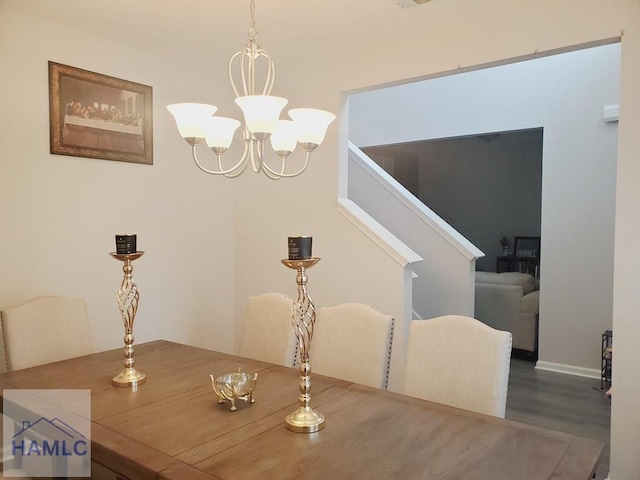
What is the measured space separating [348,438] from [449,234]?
320 centimetres

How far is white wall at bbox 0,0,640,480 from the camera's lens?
2.39 metres

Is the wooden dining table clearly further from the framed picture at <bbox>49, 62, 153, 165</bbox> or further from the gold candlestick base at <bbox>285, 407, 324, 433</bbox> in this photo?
the framed picture at <bbox>49, 62, 153, 165</bbox>

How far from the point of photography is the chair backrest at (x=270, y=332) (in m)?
2.55

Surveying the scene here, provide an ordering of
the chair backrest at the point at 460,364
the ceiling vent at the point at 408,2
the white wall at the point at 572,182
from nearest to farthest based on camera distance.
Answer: the chair backrest at the point at 460,364, the ceiling vent at the point at 408,2, the white wall at the point at 572,182

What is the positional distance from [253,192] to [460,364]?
2.54 metres

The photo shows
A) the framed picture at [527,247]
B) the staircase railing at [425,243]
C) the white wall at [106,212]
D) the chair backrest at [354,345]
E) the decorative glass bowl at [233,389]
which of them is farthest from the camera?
the framed picture at [527,247]

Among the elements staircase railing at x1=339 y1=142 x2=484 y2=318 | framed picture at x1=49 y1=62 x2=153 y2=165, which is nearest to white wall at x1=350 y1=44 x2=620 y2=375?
staircase railing at x1=339 y1=142 x2=484 y2=318

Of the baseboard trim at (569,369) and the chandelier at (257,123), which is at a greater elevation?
the chandelier at (257,123)

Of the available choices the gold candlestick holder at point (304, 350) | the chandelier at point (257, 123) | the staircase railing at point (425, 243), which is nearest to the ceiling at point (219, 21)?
the chandelier at point (257, 123)

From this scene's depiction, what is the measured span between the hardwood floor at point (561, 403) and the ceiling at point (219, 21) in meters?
2.74

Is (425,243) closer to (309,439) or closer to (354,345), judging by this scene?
(354,345)

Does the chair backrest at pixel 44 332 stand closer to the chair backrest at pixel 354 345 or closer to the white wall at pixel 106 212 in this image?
the white wall at pixel 106 212

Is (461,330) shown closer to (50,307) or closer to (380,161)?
(50,307)

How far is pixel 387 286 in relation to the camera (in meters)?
3.30
